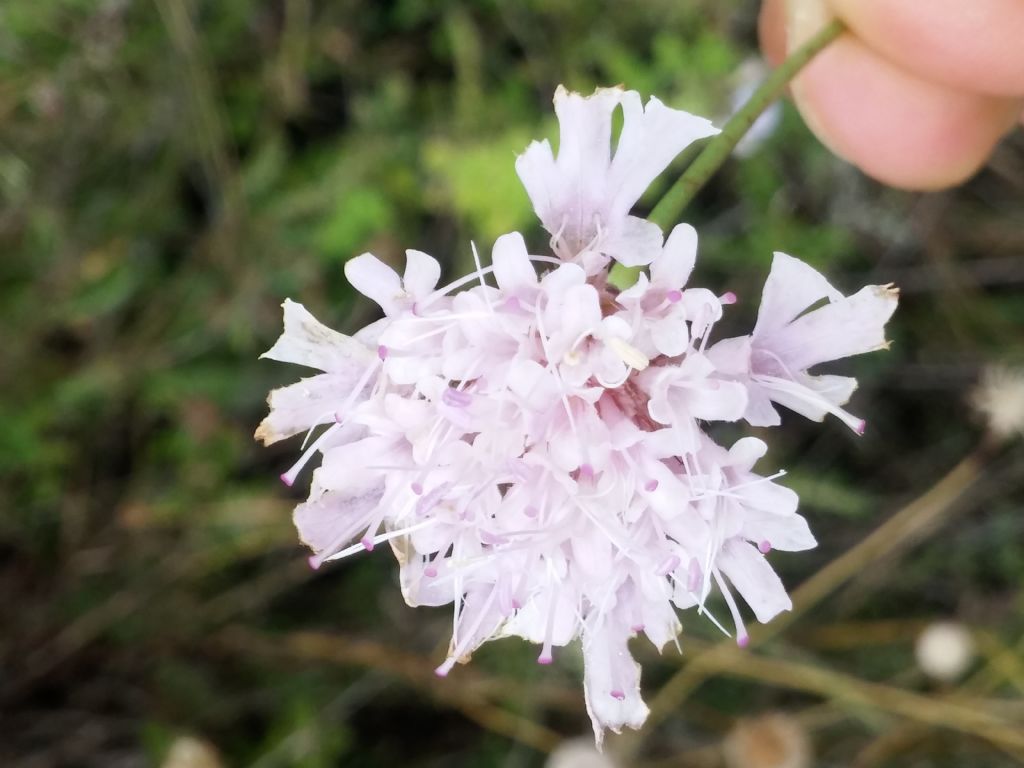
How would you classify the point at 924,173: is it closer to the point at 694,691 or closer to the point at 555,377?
the point at 555,377

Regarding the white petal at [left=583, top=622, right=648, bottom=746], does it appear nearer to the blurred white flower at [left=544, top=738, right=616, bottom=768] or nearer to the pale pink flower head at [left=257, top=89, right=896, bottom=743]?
the pale pink flower head at [left=257, top=89, right=896, bottom=743]

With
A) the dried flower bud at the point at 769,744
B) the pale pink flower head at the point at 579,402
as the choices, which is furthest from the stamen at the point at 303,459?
the dried flower bud at the point at 769,744

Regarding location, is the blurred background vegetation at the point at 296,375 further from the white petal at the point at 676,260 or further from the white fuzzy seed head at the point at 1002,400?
the white petal at the point at 676,260

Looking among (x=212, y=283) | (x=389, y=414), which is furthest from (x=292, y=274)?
(x=389, y=414)

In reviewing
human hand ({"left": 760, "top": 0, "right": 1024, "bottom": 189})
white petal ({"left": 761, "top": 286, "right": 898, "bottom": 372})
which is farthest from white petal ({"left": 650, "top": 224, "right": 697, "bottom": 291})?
human hand ({"left": 760, "top": 0, "right": 1024, "bottom": 189})

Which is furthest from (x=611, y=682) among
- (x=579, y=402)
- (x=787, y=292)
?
(x=787, y=292)

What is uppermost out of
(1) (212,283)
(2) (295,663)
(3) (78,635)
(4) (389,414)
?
(4) (389,414)
